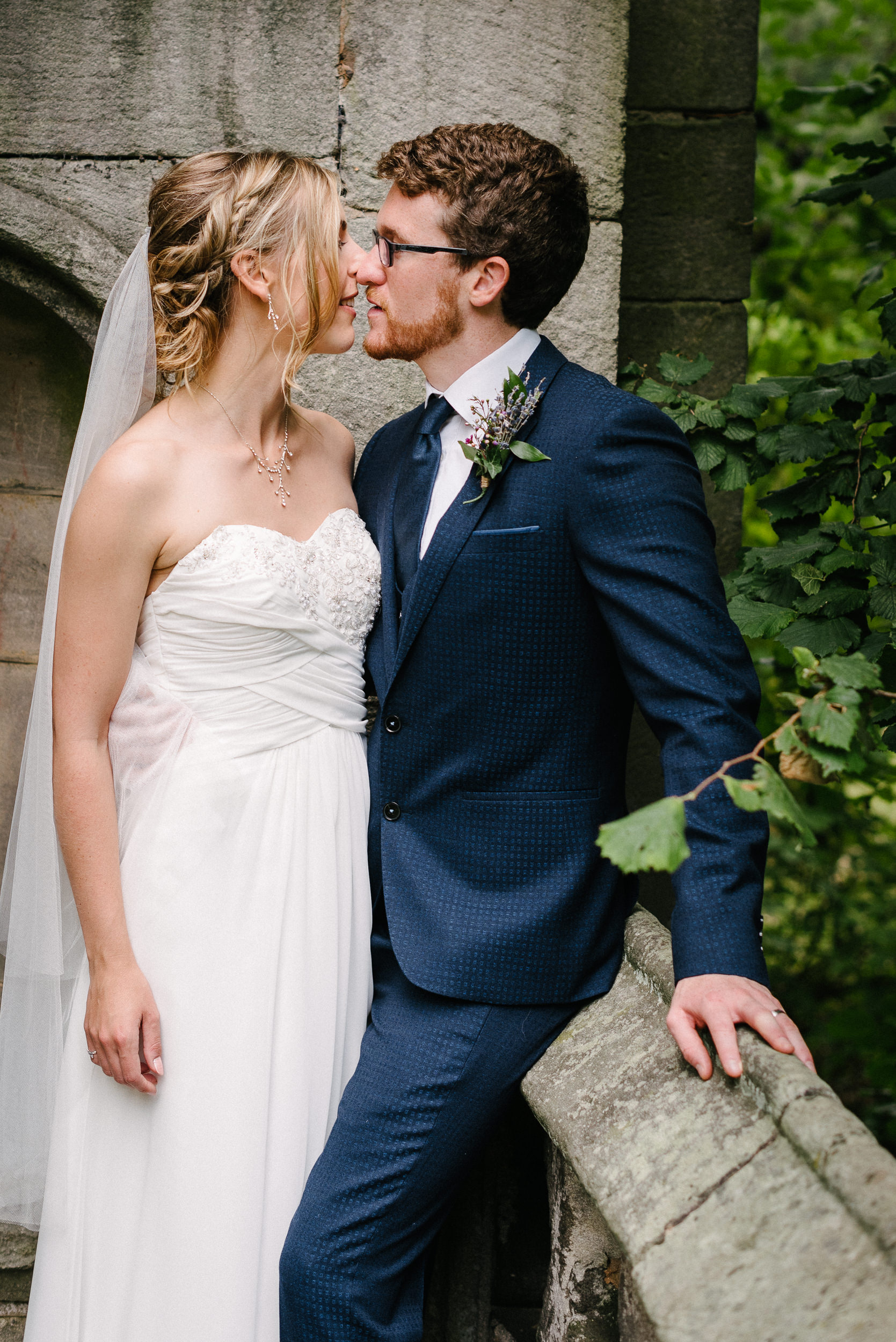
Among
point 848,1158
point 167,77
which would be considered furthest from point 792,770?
point 167,77

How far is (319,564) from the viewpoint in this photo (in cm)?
191

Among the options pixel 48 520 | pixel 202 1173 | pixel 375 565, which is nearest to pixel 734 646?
pixel 375 565

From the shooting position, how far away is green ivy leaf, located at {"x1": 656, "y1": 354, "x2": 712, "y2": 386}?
2408 mm

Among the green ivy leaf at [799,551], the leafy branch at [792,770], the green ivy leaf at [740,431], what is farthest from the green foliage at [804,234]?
the leafy branch at [792,770]

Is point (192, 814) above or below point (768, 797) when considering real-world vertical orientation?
below

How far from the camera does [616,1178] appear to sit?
1383 millimetres

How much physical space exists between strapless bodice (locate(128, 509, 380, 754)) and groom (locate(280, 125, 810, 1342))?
123 millimetres

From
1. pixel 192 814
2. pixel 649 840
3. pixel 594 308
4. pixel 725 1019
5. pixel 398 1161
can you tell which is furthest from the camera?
pixel 594 308

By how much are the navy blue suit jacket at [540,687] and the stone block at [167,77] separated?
106cm

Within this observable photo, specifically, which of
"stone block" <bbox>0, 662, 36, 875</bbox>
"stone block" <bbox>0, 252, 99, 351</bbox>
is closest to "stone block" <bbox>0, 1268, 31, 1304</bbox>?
"stone block" <bbox>0, 662, 36, 875</bbox>

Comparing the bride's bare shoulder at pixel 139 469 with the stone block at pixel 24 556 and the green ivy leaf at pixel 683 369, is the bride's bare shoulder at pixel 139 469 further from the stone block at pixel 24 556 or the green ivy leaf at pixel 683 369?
the green ivy leaf at pixel 683 369

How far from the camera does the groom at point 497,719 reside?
1646 mm

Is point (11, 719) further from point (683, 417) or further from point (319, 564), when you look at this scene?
point (683, 417)

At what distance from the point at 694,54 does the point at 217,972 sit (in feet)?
8.63
